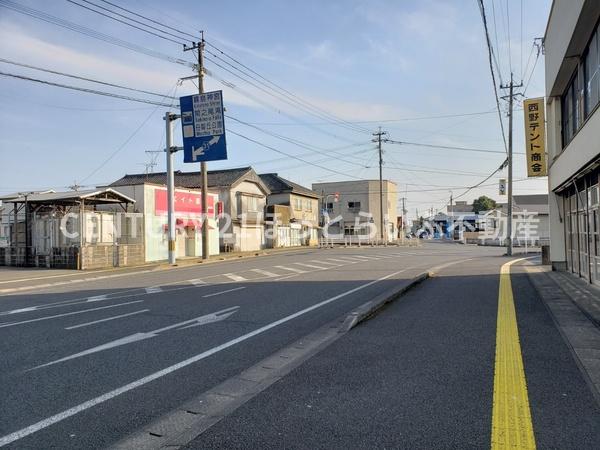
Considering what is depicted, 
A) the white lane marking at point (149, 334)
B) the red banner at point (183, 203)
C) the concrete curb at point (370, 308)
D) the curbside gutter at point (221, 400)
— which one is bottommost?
the curbside gutter at point (221, 400)

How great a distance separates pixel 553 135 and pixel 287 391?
16178 mm

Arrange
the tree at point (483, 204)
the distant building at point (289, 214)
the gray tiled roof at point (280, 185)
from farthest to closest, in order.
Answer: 1. the tree at point (483, 204)
2. the gray tiled roof at point (280, 185)
3. the distant building at point (289, 214)

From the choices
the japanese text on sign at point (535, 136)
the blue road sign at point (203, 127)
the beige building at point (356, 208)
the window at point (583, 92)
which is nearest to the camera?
the window at point (583, 92)

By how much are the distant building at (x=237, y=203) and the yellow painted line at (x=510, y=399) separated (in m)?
32.0

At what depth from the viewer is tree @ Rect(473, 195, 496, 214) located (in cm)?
9281

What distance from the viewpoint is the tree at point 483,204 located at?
305 ft

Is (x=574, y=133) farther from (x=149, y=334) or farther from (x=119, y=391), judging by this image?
(x=119, y=391)

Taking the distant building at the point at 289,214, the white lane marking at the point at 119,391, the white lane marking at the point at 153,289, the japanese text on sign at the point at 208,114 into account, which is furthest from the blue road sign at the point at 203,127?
the distant building at the point at 289,214

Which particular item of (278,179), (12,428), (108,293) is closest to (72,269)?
(108,293)

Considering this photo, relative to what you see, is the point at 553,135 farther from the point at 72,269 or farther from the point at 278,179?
the point at 278,179

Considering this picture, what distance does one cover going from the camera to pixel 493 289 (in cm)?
1327

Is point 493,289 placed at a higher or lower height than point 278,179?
lower


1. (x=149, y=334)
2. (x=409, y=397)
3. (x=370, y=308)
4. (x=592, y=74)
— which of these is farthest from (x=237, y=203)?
(x=409, y=397)

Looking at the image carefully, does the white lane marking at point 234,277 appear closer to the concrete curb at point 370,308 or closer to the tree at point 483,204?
the concrete curb at point 370,308
